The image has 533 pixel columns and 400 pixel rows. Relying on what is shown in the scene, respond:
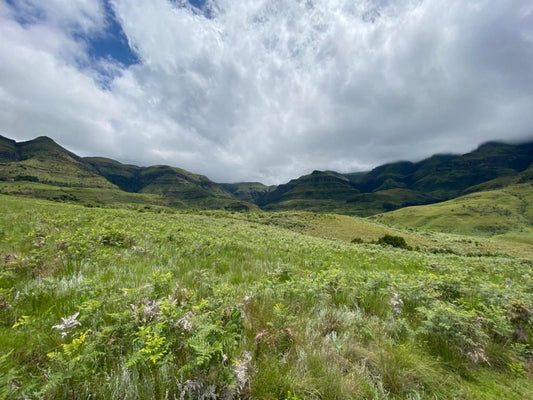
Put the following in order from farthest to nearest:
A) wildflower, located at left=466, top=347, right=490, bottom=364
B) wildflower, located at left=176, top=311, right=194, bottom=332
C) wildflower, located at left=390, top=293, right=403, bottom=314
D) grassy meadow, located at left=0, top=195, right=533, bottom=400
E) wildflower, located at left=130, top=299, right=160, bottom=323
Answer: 1. wildflower, located at left=390, top=293, right=403, bottom=314
2. wildflower, located at left=466, top=347, right=490, bottom=364
3. wildflower, located at left=130, top=299, right=160, bottom=323
4. wildflower, located at left=176, top=311, right=194, bottom=332
5. grassy meadow, located at left=0, top=195, right=533, bottom=400

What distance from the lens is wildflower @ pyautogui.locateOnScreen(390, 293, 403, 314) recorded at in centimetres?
439

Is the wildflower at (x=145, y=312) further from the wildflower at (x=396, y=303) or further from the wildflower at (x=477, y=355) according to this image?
the wildflower at (x=477, y=355)

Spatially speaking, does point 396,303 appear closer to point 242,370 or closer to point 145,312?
point 242,370

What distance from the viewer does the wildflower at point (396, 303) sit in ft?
14.4

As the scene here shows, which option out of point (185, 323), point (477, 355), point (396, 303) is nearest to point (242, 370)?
point (185, 323)

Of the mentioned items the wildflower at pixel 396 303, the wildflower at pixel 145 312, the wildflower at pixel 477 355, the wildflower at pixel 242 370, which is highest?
the wildflower at pixel 145 312

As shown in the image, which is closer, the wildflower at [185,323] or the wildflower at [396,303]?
the wildflower at [185,323]

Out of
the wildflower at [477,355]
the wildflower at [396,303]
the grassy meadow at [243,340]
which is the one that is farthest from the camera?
the wildflower at [396,303]

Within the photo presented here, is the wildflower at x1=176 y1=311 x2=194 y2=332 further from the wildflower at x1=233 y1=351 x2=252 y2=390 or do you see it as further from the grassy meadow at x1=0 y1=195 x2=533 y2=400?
the wildflower at x1=233 y1=351 x2=252 y2=390

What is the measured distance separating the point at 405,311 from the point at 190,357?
14.1 ft

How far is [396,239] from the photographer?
42156 mm

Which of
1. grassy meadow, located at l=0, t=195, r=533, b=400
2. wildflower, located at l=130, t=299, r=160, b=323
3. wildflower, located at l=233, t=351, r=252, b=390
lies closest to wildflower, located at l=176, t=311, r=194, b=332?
grassy meadow, located at l=0, t=195, r=533, b=400

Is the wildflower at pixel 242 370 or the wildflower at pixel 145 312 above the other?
the wildflower at pixel 145 312

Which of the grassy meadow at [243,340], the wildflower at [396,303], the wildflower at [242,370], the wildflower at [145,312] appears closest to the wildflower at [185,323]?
the grassy meadow at [243,340]
